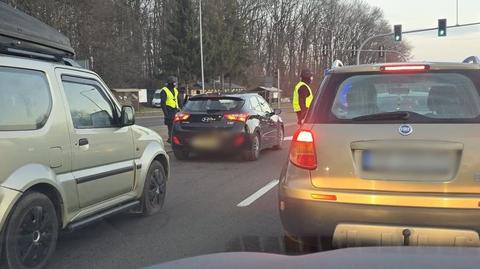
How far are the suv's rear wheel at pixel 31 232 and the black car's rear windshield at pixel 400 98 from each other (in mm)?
2191

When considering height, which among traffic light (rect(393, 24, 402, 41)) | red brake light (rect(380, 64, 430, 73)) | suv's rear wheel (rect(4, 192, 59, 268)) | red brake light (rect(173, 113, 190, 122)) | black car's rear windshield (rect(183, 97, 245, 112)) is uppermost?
traffic light (rect(393, 24, 402, 41))

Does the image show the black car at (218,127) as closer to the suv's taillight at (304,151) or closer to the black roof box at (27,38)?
the black roof box at (27,38)

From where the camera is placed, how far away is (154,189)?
6.84 meters

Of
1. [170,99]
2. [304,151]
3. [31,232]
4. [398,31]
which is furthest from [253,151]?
[398,31]

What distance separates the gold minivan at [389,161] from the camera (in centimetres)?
395

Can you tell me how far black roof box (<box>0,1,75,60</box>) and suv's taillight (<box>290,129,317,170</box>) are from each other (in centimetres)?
235

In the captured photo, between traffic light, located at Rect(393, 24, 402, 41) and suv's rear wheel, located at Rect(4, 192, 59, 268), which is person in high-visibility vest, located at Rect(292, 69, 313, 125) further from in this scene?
traffic light, located at Rect(393, 24, 402, 41)

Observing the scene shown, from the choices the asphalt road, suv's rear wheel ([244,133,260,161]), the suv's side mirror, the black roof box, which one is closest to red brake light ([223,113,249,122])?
suv's rear wheel ([244,133,260,161])

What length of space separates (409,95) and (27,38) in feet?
10.5

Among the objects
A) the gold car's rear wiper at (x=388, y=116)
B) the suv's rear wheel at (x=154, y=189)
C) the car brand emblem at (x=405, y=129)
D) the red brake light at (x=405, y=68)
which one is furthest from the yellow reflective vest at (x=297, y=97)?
the car brand emblem at (x=405, y=129)

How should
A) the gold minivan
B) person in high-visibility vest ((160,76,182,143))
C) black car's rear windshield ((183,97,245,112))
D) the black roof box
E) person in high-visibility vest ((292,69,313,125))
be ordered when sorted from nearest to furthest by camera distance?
the gold minivan, the black roof box, person in high-visibility vest ((292,69,313,125)), black car's rear windshield ((183,97,245,112)), person in high-visibility vest ((160,76,182,143))

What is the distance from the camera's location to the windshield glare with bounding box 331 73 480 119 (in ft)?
13.8

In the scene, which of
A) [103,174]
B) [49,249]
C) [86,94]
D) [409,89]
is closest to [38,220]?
[49,249]

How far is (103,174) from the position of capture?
555 centimetres
